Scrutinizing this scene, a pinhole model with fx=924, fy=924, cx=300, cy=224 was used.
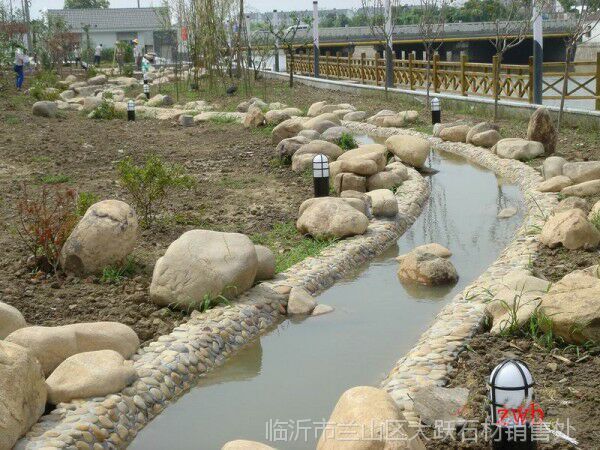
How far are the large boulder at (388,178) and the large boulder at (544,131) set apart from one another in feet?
8.03

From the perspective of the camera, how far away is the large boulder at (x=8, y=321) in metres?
5.88

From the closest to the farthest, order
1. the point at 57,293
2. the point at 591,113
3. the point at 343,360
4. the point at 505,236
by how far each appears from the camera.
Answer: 1. the point at 343,360
2. the point at 57,293
3. the point at 505,236
4. the point at 591,113

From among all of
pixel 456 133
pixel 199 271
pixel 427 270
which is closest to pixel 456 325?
pixel 427 270

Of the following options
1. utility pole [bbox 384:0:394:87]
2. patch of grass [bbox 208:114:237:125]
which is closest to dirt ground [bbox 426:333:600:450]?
patch of grass [bbox 208:114:237:125]

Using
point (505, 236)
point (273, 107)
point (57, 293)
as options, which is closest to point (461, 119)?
point (273, 107)

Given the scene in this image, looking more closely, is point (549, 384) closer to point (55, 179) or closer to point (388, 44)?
point (55, 179)

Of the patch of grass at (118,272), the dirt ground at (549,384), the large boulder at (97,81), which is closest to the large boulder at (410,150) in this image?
the patch of grass at (118,272)

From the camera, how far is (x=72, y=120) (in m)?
20.4

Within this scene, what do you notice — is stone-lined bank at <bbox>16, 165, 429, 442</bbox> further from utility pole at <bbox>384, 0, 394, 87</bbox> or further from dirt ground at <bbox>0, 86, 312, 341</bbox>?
utility pole at <bbox>384, 0, 394, 87</bbox>

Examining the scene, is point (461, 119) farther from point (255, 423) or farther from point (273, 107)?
point (255, 423)

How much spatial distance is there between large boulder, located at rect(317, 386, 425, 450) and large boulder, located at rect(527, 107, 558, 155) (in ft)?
32.1

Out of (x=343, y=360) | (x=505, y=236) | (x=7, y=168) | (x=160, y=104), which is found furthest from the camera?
(x=160, y=104)

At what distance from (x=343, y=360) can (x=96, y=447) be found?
195 centimetres

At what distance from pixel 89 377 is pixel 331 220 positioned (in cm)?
421
